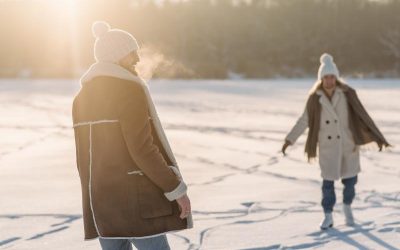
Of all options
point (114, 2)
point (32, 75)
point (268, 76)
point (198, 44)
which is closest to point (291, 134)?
point (268, 76)

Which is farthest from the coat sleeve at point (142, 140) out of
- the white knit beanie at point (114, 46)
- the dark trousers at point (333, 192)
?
the dark trousers at point (333, 192)

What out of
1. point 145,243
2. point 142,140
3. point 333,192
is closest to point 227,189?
point 333,192

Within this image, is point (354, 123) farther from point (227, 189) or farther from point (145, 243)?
point (145, 243)

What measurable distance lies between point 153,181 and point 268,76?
126 feet

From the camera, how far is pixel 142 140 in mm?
2430

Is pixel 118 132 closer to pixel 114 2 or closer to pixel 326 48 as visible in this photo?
pixel 326 48

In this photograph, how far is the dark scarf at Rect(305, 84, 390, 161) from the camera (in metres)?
5.07

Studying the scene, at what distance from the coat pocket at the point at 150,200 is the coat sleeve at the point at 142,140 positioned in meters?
0.05

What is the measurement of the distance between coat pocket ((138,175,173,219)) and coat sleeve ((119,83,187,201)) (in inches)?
2.1

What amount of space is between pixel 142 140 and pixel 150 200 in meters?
0.27

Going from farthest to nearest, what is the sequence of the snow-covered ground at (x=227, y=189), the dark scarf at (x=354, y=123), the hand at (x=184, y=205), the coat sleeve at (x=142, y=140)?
the dark scarf at (x=354, y=123) → the snow-covered ground at (x=227, y=189) → the hand at (x=184, y=205) → the coat sleeve at (x=142, y=140)

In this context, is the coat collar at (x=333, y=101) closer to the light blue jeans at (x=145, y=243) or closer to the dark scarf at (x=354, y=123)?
the dark scarf at (x=354, y=123)

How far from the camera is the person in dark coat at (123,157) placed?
2453 millimetres

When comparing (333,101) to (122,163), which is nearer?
(122,163)
